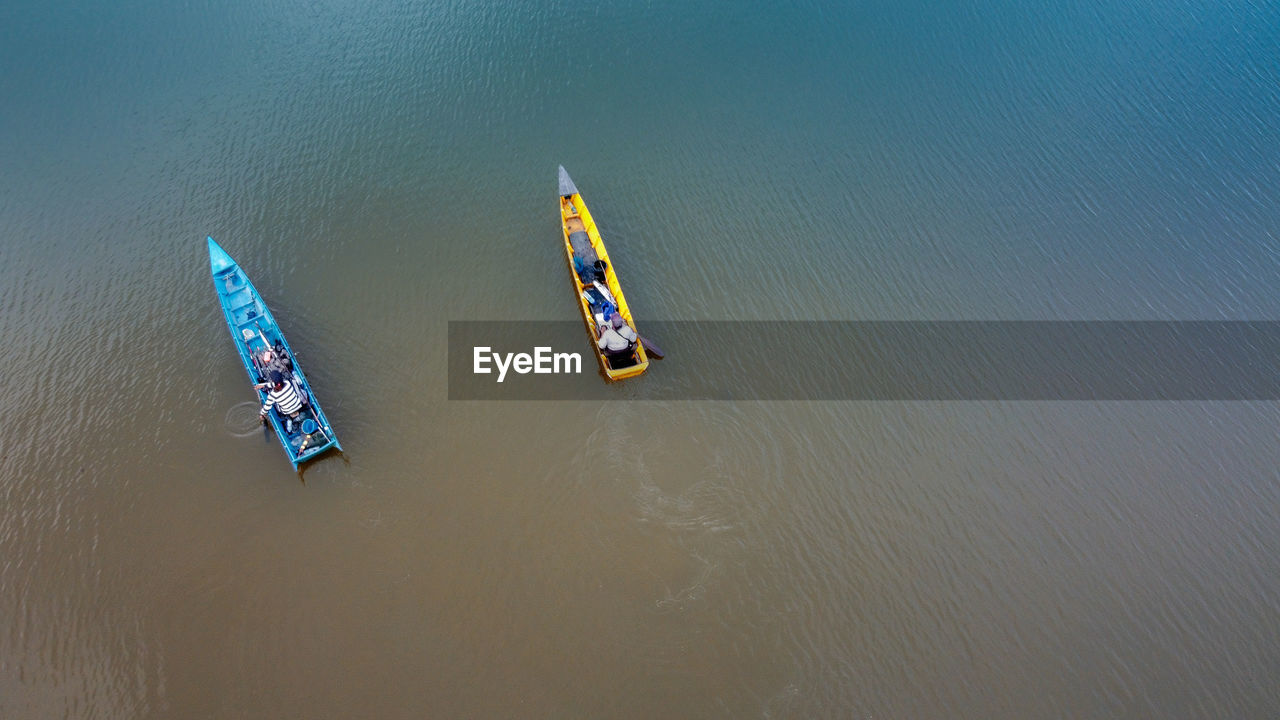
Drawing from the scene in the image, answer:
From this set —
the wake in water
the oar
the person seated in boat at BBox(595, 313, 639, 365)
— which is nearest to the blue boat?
the wake in water

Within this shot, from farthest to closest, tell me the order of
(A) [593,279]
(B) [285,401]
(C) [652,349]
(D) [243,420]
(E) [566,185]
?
(E) [566,185]
(A) [593,279]
(C) [652,349]
(D) [243,420]
(B) [285,401]

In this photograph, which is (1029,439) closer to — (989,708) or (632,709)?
(989,708)

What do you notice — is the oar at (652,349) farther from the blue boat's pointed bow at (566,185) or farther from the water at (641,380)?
the blue boat's pointed bow at (566,185)

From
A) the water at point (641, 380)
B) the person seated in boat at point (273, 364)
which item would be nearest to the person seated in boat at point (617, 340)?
the water at point (641, 380)

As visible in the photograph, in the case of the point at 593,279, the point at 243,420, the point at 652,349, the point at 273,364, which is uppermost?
the point at 593,279

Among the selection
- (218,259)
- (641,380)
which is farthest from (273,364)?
(641,380)

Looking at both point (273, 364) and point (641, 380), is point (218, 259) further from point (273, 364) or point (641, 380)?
point (641, 380)

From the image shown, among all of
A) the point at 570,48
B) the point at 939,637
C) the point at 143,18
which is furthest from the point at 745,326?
the point at 143,18
